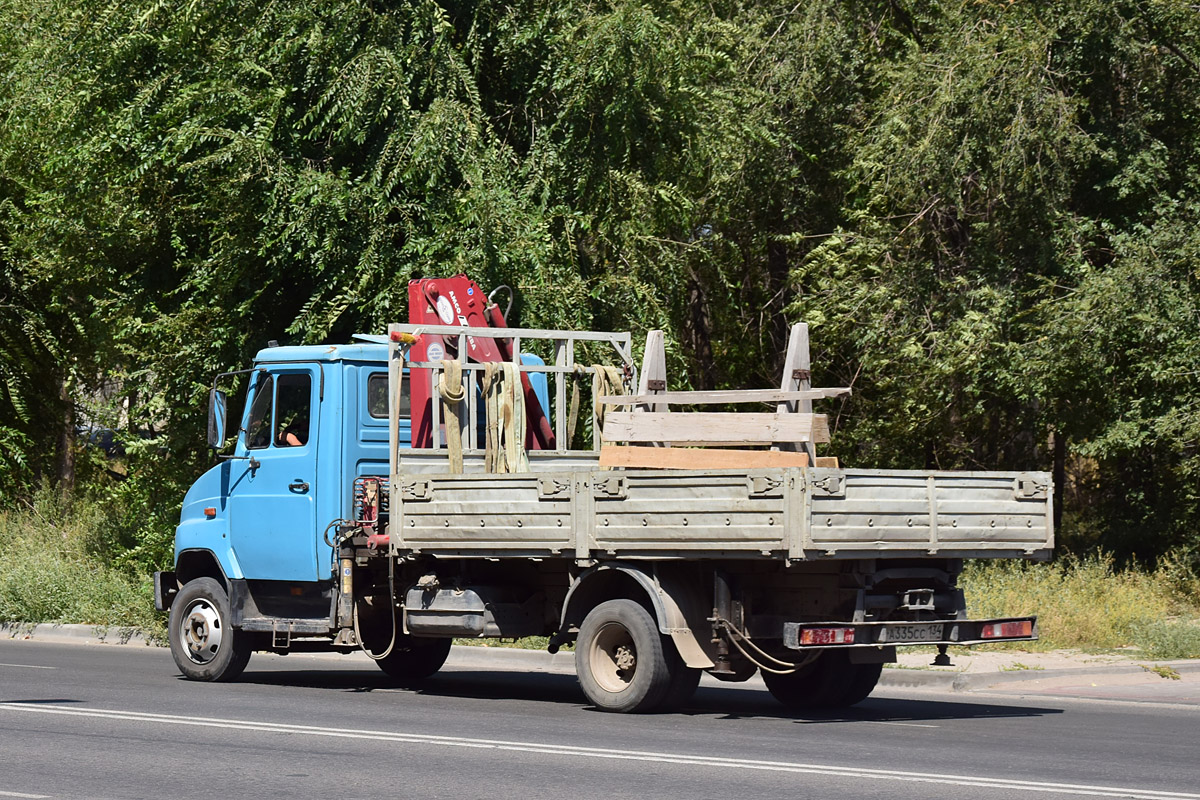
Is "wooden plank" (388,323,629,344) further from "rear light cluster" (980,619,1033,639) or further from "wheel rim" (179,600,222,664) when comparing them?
"rear light cluster" (980,619,1033,639)

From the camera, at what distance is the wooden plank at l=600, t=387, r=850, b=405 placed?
465 inches

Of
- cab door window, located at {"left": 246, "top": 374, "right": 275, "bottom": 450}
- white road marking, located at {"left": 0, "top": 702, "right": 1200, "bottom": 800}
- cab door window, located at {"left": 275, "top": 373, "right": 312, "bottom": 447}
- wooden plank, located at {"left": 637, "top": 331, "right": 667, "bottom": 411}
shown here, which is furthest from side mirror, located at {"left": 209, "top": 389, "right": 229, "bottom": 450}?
wooden plank, located at {"left": 637, "top": 331, "right": 667, "bottom": 411}

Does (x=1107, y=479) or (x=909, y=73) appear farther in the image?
(x=1107, y=479)

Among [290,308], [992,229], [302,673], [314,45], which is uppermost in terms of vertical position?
[314,45]

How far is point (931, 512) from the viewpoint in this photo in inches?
436

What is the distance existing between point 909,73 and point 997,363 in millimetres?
3844

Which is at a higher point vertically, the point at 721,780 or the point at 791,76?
the point at 791,76

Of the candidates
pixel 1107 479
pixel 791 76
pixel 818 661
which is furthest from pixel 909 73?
pixel 818 661

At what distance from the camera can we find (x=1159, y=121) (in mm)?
20469

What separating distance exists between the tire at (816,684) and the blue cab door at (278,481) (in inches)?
149

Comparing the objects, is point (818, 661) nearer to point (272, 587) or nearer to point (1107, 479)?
point (272, 587)

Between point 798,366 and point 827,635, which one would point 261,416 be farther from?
point 827,635

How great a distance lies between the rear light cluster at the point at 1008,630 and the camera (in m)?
11.5

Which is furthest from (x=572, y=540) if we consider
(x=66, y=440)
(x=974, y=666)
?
(x=66, y=440)
